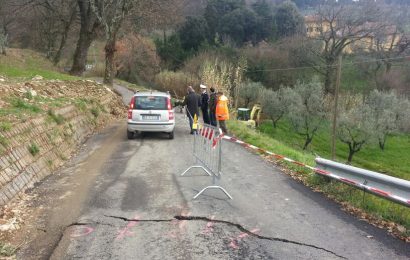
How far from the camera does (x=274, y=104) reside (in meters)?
48.8

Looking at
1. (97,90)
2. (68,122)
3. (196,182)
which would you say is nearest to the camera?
(196,182)

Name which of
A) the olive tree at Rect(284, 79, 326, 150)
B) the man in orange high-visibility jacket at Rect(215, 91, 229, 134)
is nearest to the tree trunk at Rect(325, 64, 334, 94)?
the olive tree at Rect(284, 79, 326, 150)

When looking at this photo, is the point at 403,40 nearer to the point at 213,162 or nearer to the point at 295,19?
the point at 295,19

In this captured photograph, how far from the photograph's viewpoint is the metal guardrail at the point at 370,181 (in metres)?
6.95

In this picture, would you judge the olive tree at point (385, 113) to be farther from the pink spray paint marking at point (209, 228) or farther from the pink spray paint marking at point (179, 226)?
the pink spray paint marking at point (209, 228)

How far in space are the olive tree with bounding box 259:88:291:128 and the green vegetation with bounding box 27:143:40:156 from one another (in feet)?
130

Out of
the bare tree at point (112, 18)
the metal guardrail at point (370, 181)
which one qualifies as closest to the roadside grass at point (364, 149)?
the bare tree at point (112, 18)

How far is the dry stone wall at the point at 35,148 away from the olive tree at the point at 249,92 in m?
36.9

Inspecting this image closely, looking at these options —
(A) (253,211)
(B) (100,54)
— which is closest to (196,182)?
(A) (253,211)

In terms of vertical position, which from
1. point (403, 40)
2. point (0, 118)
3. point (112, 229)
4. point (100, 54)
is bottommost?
point (112, 229)

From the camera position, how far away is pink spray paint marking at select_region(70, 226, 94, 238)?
20.5 feet

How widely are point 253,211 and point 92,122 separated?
11707 millimetres

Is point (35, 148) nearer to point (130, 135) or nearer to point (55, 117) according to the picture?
point (55, 117)

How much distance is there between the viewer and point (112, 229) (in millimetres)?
6492
